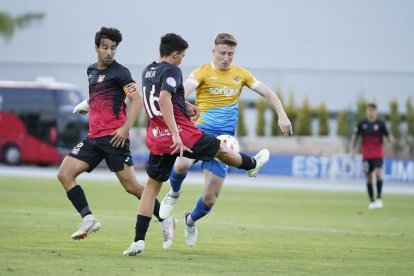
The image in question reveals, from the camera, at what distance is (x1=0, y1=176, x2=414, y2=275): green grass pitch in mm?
10469

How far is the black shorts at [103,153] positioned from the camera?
1183 cm

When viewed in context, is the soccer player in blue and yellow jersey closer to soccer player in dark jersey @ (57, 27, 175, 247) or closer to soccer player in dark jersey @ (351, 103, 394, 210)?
soccer player in dark jersey @ (57, 27, 175, 247)

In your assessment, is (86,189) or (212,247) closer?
(212,247)

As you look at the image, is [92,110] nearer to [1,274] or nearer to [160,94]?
[160,94]

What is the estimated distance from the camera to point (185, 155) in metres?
11.2

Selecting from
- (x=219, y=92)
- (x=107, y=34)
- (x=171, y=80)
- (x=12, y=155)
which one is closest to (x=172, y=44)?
(x=171, y=80)

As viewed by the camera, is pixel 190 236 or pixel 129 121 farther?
pixel 190 236

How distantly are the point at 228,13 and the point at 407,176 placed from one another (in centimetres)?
1801

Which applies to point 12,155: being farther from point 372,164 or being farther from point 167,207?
point 167,207

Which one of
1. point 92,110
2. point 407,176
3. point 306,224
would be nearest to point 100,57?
point 92,110

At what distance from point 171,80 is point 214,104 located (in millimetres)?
2268

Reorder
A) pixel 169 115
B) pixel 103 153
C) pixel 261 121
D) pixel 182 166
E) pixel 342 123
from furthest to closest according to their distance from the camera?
pixel 261 121 < pixel 342 123 < pixel 182 166 < pixel 103 153 < pixel 169 115

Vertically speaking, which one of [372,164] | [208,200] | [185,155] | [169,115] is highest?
[169,115]

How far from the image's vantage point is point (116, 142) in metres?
11.7
